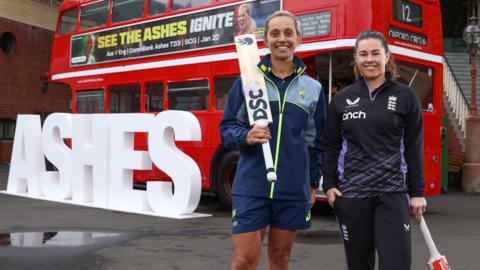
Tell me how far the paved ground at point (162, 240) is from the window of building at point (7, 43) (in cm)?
1497

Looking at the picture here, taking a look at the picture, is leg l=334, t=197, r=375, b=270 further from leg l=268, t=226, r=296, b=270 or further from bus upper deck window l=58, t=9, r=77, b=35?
bus upper deck window l=58, t=9, r=77, b=35

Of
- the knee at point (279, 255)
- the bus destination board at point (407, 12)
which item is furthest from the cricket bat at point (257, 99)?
the bus destination board at point (407, 12)

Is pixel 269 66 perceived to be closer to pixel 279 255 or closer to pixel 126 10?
pixel 279 255

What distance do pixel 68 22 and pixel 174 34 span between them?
4.08 metres

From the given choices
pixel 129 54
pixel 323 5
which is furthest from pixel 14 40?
pixel 323 5

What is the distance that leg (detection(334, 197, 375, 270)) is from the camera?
3.52 meters

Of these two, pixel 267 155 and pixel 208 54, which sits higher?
pixel 208 54

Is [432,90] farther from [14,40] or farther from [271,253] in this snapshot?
[14,40]

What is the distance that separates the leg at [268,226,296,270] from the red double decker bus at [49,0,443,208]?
6.10 metres

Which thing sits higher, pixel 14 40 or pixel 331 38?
pixel 14 40

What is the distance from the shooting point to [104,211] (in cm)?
1088

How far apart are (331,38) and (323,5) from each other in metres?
0.57

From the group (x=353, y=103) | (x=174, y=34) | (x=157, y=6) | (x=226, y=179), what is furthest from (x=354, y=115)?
(x=157, y=6)

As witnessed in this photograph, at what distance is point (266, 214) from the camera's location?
11.9ft
